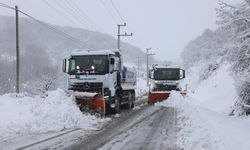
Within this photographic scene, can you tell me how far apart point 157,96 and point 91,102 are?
13362 millimetres

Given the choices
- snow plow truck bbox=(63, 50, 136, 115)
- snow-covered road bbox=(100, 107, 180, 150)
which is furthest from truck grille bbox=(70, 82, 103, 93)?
snow-covered road bbox=(100, 107, 180, 150)

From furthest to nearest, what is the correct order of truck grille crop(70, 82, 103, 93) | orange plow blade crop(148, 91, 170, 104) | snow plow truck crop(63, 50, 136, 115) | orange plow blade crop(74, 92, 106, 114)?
orange plow blade crop(148, 91, 170, 104) < truck grille crop(70, 82, 103, 93) < snow plow truck crop(63, 50, 136, 115) < orange plow blade crop(74, 92, 106, 114)

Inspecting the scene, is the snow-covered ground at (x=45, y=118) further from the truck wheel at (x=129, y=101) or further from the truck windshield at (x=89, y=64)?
the truck wheel at (x=129, y=101)

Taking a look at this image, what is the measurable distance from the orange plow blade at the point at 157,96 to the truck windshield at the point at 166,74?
118cm

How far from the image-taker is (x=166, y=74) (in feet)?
107

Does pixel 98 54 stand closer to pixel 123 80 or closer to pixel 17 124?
pixel 123 80

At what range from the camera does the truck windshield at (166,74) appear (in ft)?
107

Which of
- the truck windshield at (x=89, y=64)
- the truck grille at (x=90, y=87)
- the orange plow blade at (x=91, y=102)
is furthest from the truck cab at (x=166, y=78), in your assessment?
the orange plow blade at (x=91, y=102)

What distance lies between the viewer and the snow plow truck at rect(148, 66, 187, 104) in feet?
105

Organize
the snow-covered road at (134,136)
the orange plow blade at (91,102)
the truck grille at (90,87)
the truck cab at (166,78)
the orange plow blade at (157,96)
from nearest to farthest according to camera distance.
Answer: the snow-covered road at (134,136), the orange plow blade at (91,102), the truck grille at (90,87), the orange plow blade at (157,96), the truck cab at (166,78)

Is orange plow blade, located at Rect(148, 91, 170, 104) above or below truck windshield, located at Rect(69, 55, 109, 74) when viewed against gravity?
below

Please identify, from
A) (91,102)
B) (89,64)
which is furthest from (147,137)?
(89,64)

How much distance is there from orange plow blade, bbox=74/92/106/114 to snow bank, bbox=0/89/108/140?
760mm

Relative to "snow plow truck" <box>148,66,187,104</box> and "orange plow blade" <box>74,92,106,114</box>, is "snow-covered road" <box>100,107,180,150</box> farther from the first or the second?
"snow plow truck" <box>148,66,187,104</box>
